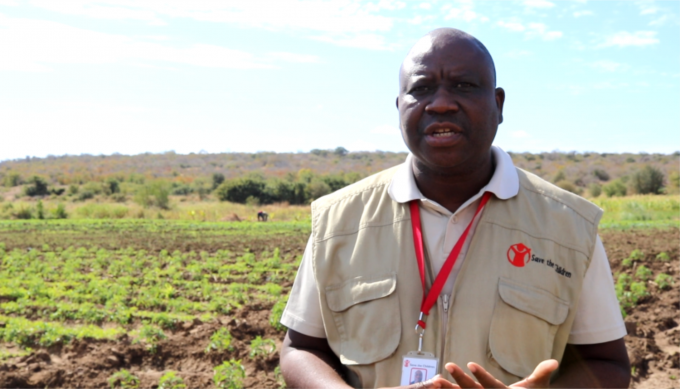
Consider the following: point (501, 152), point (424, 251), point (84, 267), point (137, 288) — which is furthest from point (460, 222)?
point (84, 267)

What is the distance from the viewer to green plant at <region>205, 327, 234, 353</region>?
22.5 feet

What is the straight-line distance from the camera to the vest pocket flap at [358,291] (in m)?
2.11

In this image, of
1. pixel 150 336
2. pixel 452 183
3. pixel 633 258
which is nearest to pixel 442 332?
pixel 452 183

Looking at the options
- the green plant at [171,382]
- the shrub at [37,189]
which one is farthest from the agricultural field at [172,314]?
the shrub at [37,189]

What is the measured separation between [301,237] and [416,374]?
1798 centimetres

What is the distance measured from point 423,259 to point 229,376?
14.1ft

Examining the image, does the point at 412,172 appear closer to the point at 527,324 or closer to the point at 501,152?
the point at 501,152

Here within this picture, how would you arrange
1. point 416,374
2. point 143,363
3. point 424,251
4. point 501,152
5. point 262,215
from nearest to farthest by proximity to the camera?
point 416,374, point 424,251, point 501,152, point 143,363, point 262,215

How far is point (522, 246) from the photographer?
2113mm

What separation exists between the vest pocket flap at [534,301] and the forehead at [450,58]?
0.73m

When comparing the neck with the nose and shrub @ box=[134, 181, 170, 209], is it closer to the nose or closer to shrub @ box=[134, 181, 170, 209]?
the nose

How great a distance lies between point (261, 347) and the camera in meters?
6.92

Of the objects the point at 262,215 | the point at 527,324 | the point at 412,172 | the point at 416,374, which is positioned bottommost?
the point at 262,215

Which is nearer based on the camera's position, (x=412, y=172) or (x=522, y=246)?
(x=522, y=246)
